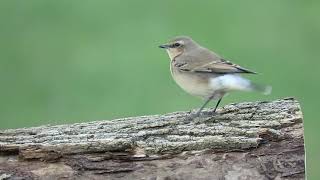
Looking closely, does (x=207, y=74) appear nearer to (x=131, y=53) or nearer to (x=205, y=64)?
(x=205, y=64)

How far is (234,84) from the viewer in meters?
7.72

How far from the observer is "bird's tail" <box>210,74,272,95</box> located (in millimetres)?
7523

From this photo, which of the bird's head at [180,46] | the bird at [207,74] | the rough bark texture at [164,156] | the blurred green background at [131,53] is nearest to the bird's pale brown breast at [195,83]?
the bird at [207,74]

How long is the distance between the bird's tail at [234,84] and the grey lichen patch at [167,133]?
0.75ft

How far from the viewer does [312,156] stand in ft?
36.7

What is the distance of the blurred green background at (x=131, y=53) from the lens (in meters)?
12.0

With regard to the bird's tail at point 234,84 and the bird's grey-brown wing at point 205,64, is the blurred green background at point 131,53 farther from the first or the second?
the bird's tail at point 234,84

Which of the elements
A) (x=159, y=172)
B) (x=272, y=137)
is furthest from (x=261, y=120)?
(x=159, y=172)

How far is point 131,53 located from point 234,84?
235 inches

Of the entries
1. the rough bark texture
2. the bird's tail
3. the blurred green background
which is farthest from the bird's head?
the blurred green background

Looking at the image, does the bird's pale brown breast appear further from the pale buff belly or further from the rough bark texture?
the rough bark texture

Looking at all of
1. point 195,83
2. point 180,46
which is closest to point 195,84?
point 195,83

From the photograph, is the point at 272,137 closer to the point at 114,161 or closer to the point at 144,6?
the point at 114,161

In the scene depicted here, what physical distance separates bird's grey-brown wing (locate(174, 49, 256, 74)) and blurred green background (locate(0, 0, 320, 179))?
313 centimetres
